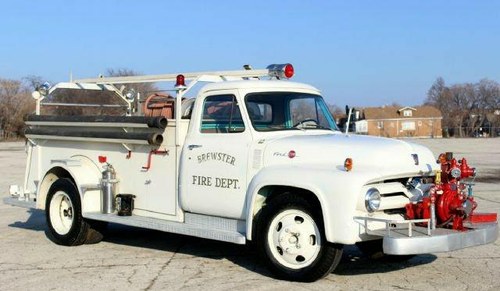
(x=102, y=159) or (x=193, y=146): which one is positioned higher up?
(x=193, y=146)

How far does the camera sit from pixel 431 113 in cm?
10531

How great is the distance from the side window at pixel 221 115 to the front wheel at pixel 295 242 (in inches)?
44.1

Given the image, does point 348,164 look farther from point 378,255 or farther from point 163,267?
point 163,267

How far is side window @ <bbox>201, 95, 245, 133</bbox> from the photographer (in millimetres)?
7156

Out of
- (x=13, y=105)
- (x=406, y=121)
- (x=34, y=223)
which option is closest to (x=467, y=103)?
(x=406, y=121)

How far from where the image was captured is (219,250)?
8336 millimetres

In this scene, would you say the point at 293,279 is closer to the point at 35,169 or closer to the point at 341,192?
the point at 341,192

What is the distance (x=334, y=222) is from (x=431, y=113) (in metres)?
104

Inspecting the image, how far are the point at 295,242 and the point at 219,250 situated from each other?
2.21m

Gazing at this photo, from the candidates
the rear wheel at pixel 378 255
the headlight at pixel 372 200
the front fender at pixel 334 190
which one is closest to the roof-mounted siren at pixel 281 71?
the front fender at pixel 334 190

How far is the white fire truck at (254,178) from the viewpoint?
6051 millimetres

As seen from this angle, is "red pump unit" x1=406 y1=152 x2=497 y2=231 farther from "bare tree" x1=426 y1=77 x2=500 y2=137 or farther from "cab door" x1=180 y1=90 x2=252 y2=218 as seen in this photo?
"bare tree" x1=426 y1=77 x2=500 y2=137

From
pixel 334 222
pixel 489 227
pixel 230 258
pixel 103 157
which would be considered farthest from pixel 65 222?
pixel 489 227

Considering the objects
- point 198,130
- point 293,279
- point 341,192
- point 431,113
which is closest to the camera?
point 341,192
